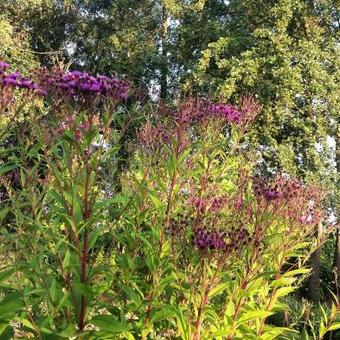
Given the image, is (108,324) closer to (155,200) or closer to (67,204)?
(67,204)

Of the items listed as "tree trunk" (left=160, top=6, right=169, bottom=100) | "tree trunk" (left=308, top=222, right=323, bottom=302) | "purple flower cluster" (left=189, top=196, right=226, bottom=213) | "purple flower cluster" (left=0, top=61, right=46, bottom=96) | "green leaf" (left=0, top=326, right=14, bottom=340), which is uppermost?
"tree trunk" (left=160, top=6, right=169, bottom=100)

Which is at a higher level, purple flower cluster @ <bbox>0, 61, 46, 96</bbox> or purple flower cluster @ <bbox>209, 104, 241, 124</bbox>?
purple flower cluster @ <bbox>0, 61, 46, 96</bbox>

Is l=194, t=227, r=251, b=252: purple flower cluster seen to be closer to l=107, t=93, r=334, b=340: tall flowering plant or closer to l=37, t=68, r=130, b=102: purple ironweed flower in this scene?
l=107, t=93, r=334, b=340: tall flowering plant

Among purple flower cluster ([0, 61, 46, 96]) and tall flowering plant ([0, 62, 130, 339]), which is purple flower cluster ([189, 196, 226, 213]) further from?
purple flower cluster ([0, 61, 46, 96])

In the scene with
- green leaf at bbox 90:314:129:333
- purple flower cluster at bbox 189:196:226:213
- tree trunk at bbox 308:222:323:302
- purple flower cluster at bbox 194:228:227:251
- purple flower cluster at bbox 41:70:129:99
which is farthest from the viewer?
tree trunk at bbox 308:222:323:302

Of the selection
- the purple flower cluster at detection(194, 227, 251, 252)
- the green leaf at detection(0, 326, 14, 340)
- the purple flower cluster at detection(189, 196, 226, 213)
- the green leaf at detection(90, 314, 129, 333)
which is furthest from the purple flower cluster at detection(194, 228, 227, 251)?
the green leaf at detection(0, 326, 14, 340)

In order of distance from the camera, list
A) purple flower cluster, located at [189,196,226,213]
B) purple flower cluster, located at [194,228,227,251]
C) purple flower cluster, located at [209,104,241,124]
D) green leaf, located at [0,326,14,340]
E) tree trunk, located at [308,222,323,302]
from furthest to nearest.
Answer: tree trunk, located at [308,222,323,302]
purple flower cluster, located at [209,104,241,124]
purple flower cluster, located at [189,196,226,213]
green leaf, located at [0,326,14,340]
purple flower cluster, located at [194,228,227,251]

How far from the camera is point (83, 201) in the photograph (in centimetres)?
352

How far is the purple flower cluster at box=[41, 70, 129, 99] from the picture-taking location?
3492mm

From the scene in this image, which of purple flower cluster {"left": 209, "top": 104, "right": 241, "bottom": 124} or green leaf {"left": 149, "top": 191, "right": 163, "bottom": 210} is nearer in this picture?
green leaf {"left": 149, "top": 191, "right": 163, "bottom": 210}

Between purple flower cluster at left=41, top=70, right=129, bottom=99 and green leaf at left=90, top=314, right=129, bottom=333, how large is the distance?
1449 millimetres

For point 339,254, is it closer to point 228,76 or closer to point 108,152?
point 228,76

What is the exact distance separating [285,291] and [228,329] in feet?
2.89

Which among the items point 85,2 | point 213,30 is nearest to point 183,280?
point 213,30
